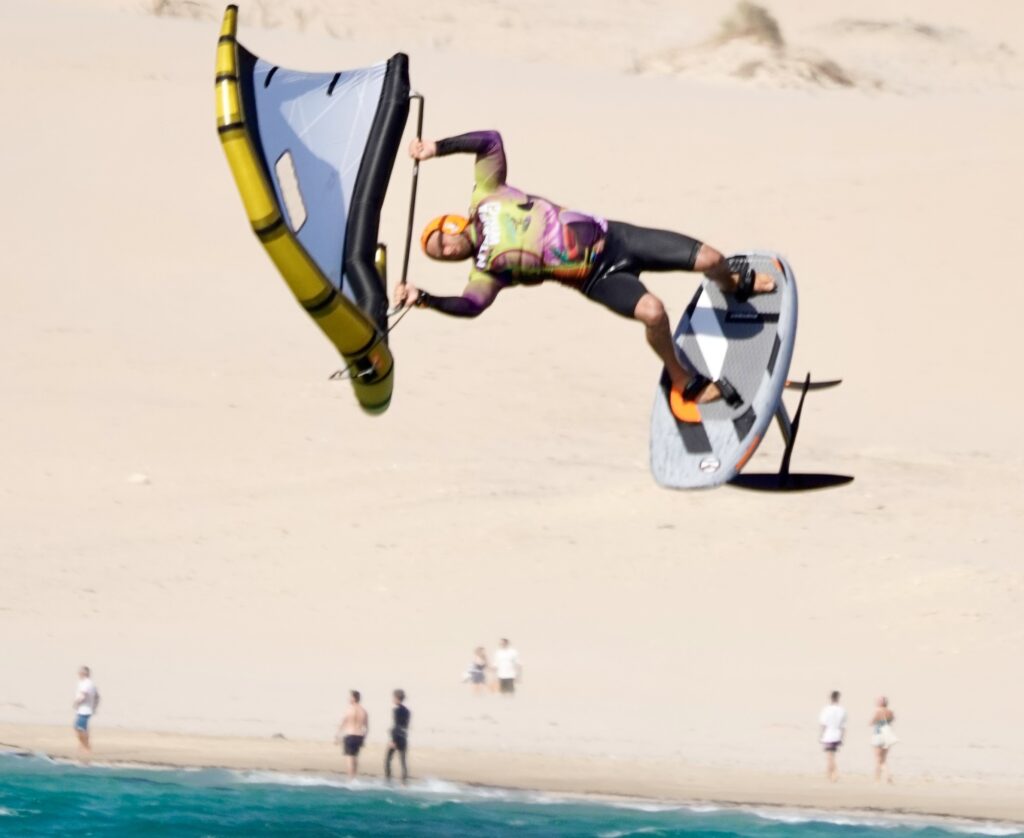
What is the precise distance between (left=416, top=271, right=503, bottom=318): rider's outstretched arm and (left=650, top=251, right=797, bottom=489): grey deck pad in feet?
5.55

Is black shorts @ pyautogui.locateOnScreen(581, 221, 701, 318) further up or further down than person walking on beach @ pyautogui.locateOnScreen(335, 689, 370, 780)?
further up

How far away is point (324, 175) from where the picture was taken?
37.2 ft

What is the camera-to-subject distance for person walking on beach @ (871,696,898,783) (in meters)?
20.7

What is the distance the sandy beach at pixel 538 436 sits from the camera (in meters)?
22.9

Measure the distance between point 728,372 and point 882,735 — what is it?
9.00 meters

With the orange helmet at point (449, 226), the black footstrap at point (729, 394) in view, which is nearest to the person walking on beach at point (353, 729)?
A: the black footstrap at point (729, 394)

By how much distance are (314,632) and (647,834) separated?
530 cm

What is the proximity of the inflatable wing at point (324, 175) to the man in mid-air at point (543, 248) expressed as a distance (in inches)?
15.8

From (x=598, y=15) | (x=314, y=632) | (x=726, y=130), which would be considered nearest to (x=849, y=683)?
(x=314, y=632)

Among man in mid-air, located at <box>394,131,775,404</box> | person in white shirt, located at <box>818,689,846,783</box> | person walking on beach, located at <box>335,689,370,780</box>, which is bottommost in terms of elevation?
person walking on beach, located at <box>335,689,370,780</box>

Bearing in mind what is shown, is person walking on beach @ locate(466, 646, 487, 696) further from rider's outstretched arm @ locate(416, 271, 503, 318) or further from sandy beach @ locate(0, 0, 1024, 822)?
rider's outstretched arm @ locate(416, 271, 503, 318)

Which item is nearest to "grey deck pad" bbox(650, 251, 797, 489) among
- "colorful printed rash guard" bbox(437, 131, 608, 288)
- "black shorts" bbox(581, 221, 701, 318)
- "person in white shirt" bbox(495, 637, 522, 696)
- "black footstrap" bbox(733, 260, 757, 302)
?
"black footstrap" bbox(733, 260, 757, 302)

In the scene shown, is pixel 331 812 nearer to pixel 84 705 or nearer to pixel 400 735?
pixel 400 735

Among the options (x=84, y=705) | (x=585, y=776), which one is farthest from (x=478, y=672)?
(x=84, y=705)
